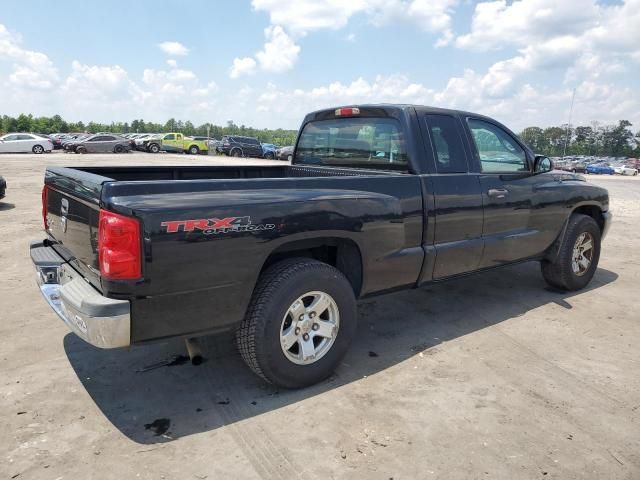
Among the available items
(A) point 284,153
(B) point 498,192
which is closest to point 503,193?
(B) point 498,192

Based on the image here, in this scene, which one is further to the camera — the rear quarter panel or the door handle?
the door handle

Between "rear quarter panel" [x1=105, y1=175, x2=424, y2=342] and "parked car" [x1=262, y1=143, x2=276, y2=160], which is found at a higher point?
"parked car" [x1=262, y1=143, x2=276, y2=160]

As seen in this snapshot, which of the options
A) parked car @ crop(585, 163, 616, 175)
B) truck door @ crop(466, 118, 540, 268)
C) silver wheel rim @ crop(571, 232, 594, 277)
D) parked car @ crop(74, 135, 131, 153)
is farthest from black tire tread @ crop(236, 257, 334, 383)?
parked car @ crop(585, 163, 616, 175)

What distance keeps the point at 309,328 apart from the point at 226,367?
2.50 feet

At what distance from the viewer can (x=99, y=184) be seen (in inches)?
101

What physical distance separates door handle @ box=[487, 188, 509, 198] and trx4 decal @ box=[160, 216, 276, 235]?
7.55ft

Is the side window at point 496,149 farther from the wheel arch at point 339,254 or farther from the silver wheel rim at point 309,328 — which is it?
the silver wheel rim at point 309,328

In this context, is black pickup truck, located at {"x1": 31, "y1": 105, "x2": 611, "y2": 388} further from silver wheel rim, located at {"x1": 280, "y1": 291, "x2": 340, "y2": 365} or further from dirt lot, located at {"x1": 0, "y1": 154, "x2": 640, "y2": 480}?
dirt lot, located at {"x1": 0, "y1": 154, "x2": 640, "y2": 480}

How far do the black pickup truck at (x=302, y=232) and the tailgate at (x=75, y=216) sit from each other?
0.02 meters

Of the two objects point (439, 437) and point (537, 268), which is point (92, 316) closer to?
point (439, 437)

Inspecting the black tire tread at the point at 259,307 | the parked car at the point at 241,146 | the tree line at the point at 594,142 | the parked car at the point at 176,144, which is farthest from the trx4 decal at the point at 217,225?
the tree line at the point at 594,142

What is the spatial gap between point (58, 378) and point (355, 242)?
7.20ft

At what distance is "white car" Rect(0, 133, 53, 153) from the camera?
3167 cm

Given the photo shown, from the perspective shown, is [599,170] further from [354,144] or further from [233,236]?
[233,236]
